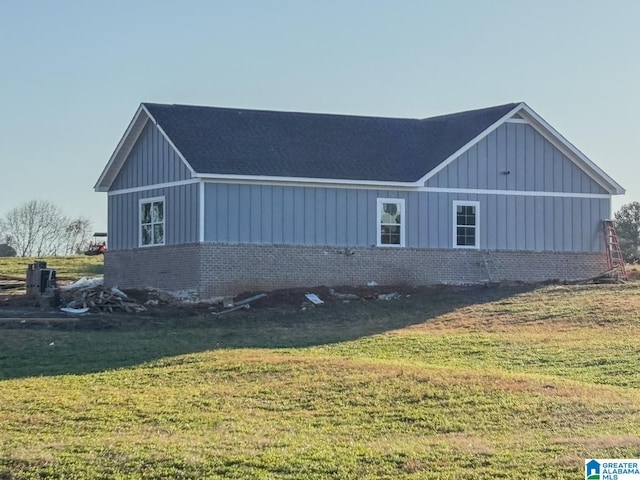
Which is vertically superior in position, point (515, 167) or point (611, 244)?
point (515, 167)

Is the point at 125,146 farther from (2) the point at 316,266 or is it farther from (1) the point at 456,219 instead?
(1) the point at 456,219

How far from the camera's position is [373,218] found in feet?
119

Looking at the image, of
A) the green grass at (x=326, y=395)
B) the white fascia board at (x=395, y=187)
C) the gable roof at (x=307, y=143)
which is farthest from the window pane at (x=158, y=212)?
the green grass at (x=326, y=395)

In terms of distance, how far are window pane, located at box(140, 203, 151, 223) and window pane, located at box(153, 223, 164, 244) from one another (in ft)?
1.94

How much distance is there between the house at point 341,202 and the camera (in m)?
34.5

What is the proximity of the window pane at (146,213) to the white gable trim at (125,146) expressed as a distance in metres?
2.03

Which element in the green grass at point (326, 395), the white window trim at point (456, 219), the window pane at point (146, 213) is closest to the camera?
the green grass at point (326, 395)

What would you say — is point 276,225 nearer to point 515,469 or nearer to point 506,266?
point 506,266

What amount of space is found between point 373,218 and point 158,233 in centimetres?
659

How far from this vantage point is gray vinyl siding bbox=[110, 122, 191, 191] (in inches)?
1388

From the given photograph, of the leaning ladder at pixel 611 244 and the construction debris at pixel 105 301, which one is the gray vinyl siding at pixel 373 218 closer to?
the leaning ladder at pixel 611 244

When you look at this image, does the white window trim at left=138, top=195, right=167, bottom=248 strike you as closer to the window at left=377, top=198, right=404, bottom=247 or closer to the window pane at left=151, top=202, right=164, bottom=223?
the window pane at left=151, top=202, right=164, bottom=223

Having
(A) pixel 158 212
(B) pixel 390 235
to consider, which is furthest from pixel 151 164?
(B) pixel 390 235

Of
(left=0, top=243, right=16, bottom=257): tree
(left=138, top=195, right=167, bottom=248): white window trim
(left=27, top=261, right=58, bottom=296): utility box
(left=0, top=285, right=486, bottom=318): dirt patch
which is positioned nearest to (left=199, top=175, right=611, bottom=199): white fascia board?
(left=138, top=195, right=167, bottom=248): white window trim
